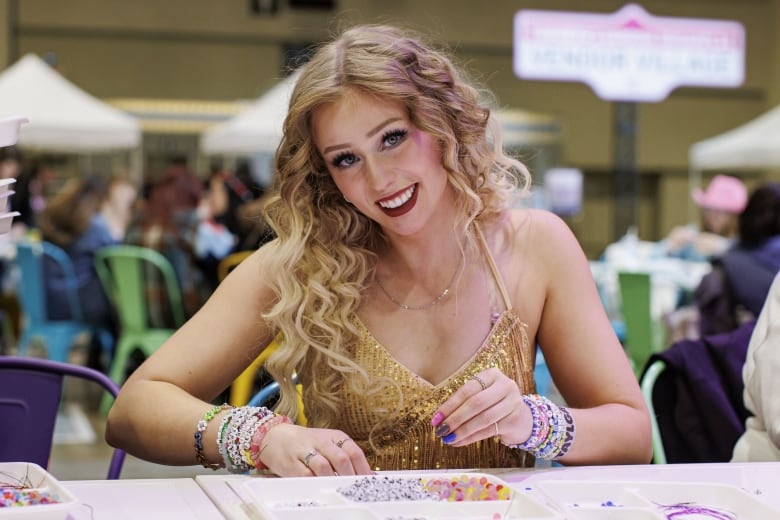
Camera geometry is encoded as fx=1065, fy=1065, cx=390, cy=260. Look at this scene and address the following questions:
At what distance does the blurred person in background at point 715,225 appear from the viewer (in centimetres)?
745

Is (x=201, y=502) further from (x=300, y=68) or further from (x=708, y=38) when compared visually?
(x=708, y=38)

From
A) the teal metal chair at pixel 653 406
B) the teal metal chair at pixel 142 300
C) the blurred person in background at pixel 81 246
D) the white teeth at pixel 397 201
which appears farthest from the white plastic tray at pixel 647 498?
the blurred person in background at pixel 81 246

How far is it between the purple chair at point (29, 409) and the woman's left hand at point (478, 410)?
2.31 ft

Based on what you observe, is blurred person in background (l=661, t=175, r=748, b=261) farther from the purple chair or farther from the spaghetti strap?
the purple chair

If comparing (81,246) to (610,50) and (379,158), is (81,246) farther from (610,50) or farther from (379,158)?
(610,50)

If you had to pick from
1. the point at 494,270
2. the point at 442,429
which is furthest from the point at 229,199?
the point at 442,429

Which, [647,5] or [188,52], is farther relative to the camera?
[647,5]

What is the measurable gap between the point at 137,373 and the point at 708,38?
10.9 m

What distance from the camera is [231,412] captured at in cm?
165

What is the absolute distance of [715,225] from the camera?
797 cm

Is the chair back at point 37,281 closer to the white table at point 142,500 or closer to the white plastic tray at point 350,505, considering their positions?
the white table at point 142,500

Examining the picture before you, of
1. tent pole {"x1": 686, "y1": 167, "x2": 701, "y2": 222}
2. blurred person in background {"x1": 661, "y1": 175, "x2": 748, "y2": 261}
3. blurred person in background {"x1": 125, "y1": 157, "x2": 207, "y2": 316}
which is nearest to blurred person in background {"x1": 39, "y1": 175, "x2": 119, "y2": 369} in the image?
blurred person in background {"x1": 125, "y1": 157, "x2": 207, "y2": 316}

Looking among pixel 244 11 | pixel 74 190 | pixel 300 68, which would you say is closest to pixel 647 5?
pixel 244 11

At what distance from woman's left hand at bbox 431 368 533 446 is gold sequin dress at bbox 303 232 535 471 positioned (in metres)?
0.32
